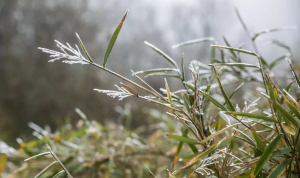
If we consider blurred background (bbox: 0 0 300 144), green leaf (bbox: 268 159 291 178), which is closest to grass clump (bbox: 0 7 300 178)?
green leaf (bbox: 268 159 291 178)

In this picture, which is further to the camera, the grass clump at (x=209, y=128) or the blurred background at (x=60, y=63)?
the blurred background at (x=60, y=63)

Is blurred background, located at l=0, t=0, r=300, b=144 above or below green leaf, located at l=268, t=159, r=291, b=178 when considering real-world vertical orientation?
below

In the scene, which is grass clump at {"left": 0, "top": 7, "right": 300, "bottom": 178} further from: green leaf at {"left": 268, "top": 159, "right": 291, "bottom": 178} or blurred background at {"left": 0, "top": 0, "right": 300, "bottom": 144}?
blurred background at {"left": 0, "top": 0, "right": 300, "bottom": 144}

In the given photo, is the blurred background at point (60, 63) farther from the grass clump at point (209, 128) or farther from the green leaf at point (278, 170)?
the green leaf at point (278, 170)

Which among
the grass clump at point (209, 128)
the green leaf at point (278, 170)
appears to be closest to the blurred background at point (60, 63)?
the grass clump at point (209, 128)

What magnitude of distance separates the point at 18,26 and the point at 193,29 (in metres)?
1.02

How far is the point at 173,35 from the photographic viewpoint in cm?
178

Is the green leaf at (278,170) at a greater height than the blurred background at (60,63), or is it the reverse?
the green leaf at (278,170)

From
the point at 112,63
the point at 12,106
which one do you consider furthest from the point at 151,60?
the point at 12,106

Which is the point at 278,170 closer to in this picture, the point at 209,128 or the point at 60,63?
the point at 209,128

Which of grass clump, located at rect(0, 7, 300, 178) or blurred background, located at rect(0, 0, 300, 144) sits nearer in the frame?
grass clump, located at rect(0, 7, 300, 178)

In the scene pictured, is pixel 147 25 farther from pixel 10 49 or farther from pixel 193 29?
pixel 10 49

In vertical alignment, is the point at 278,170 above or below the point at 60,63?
above

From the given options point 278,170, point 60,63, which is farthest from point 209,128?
point 60,63
